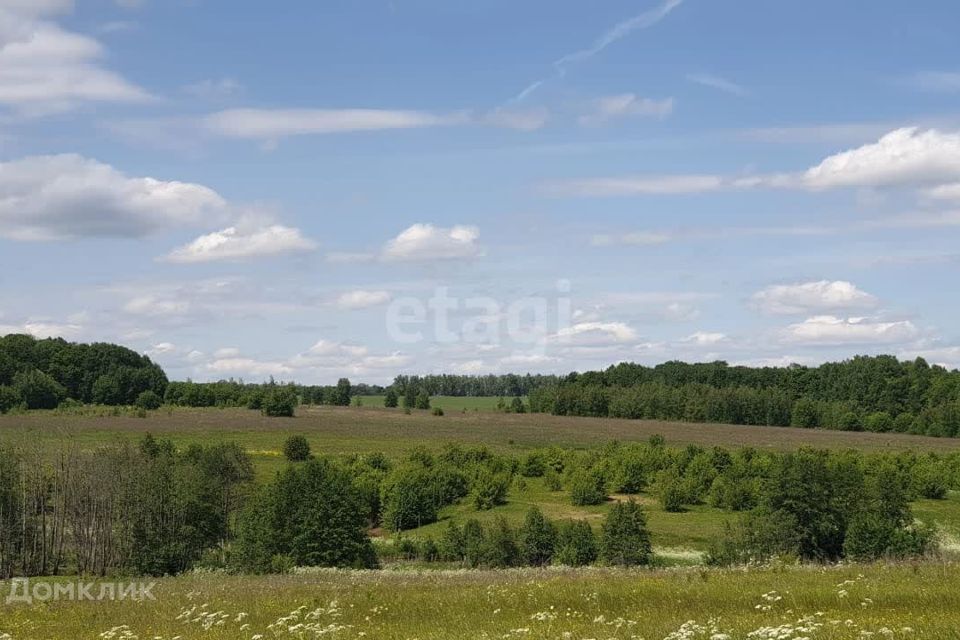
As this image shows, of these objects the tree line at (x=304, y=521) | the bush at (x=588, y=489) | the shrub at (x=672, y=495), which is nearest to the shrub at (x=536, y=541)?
the tree line at (x=304, y=521)

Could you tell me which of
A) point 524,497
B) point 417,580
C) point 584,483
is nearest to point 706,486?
point 584,483

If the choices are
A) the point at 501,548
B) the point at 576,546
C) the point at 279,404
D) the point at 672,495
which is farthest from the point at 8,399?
the point at 576,546

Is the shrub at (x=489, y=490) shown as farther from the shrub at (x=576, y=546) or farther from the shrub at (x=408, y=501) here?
the shrub at (x=576, y=546)

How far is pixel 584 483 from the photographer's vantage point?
107 meters

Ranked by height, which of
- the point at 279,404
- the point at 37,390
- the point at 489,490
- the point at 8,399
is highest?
the point at 37,390

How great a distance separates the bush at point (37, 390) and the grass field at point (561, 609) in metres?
185

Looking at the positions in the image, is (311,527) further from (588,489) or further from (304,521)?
(588,489)

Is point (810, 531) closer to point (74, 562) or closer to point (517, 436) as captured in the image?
point (74, 562)

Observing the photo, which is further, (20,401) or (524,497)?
(20,401)

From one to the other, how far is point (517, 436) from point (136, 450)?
80.6 m

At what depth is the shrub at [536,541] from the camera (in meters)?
73.9

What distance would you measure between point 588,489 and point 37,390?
455 ft

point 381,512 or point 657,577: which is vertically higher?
point 657,577

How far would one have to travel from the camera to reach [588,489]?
106000mm
